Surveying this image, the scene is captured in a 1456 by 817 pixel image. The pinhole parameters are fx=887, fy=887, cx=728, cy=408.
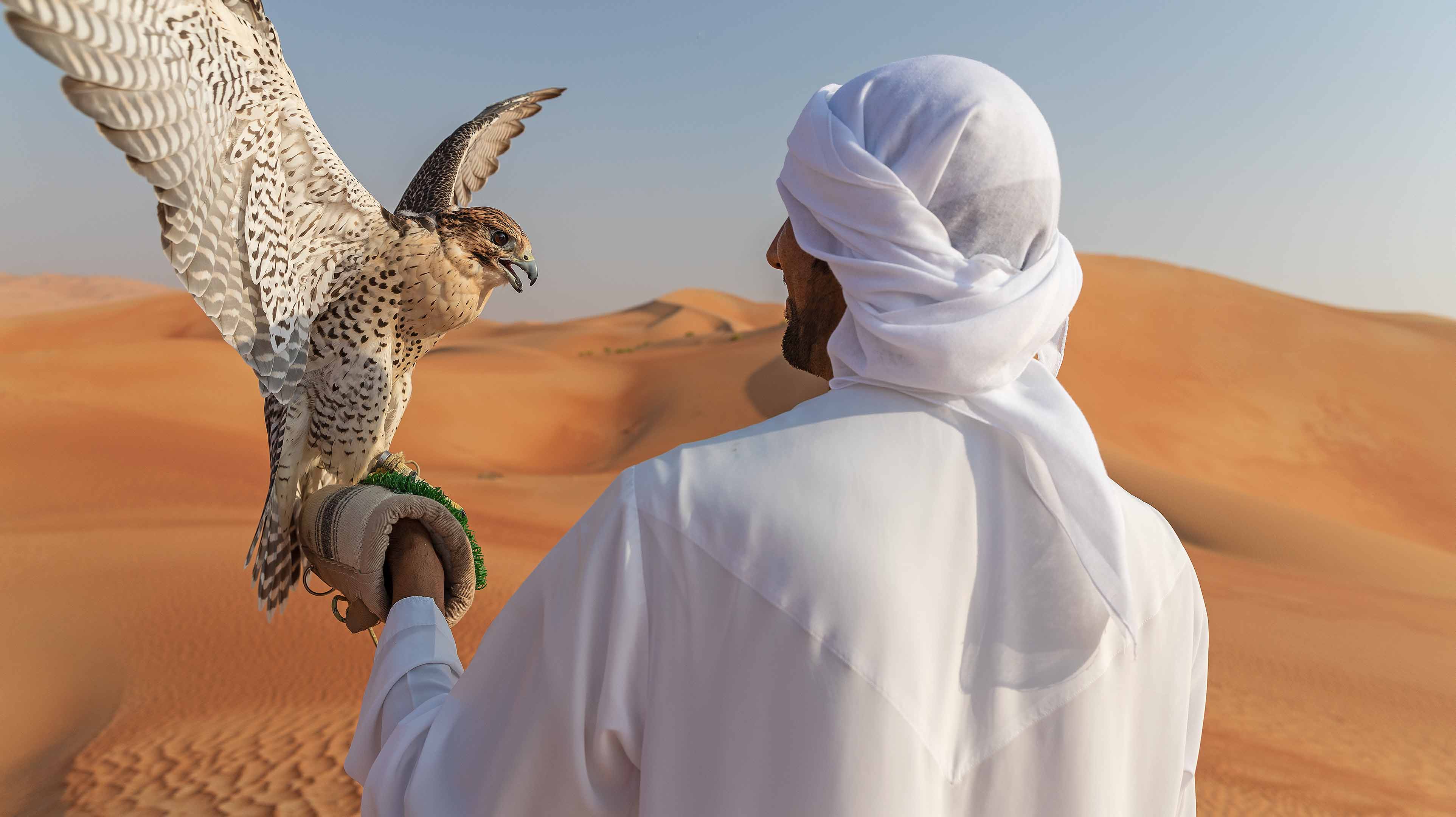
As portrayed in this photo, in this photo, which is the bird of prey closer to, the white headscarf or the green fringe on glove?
the green fringe on glove

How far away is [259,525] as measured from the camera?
8.36 feet

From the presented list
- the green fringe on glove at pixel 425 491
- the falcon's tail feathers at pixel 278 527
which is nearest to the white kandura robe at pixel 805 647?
the green fringe on glove at pixel 425 491

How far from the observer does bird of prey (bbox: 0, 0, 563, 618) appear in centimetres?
195

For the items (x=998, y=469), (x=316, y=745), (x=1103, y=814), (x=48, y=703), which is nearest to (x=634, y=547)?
(x=998, y=469)

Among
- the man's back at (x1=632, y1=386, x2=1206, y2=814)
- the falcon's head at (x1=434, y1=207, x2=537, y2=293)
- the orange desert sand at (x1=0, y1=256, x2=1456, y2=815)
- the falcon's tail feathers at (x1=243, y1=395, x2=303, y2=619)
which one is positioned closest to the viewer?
the man's back at (x1=632, y1=386, x2=1206, y2=814)

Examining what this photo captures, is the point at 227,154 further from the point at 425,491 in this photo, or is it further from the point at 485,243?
the point at 425,491

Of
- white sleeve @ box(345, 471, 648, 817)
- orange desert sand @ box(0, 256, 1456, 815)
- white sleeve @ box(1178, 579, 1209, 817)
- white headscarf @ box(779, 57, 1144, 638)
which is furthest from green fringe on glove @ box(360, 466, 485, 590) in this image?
orange desert sand @ box(0, 256, 1456, 815)

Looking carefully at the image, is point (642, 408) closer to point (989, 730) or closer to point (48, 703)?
point (48, 703)

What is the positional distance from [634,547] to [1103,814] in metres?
0.71

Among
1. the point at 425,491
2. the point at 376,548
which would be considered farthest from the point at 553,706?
the point at 425,491

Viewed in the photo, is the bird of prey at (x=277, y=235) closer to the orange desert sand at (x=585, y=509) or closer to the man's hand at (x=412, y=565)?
the man's hand at (x=412, y=565)

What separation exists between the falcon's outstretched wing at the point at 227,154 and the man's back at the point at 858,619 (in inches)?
66.4

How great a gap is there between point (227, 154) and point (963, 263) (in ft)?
6.51

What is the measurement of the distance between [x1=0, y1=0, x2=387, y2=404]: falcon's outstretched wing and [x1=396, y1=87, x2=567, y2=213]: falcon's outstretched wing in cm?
53
